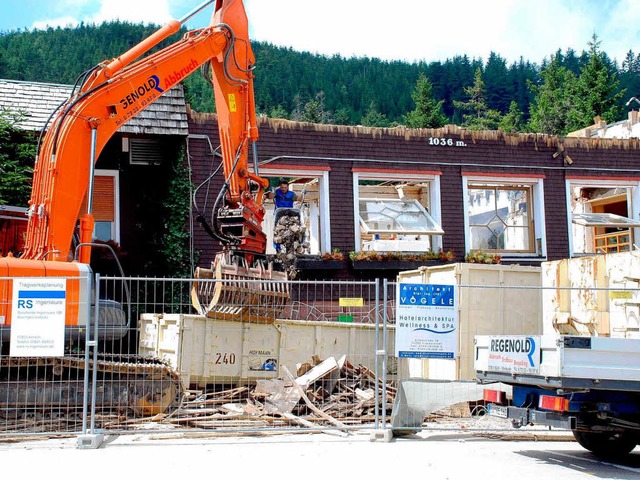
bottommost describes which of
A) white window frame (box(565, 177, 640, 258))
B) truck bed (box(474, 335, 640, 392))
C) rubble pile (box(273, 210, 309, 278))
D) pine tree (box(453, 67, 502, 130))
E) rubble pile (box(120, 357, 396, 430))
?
rubble pile (box(120, 357, 396, 430))

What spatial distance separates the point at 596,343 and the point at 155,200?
542 inches

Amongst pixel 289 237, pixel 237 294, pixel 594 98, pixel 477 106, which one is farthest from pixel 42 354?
pixel 477 106

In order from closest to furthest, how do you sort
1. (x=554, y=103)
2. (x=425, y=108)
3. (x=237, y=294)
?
1. (x=237, y=294)
2. (x=554, y=103)
3. (x=425, y=108)

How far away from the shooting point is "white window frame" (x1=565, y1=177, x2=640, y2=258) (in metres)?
22.8

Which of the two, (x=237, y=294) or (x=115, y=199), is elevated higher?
(x=115, y=199)

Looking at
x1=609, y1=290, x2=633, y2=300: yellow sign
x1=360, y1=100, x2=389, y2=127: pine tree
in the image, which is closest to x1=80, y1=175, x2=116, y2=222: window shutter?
x1=609, y1=290, x2=633, y2=300: yellow sign

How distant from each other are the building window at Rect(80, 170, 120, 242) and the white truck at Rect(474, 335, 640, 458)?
1264 cm

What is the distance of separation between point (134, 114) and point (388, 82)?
11969cm

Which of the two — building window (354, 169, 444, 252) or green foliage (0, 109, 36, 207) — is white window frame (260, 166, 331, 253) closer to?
building window (354, 169, 444, 252)

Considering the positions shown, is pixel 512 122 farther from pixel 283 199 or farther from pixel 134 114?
pixel 134 114

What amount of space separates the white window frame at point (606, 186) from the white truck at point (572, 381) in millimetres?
13509

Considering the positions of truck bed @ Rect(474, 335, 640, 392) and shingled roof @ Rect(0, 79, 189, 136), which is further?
shingled roof @ Rect(0, 79, 189, 136)

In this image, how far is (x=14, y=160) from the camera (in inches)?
758

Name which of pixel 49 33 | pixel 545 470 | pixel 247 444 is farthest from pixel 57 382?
pixel 49 33
